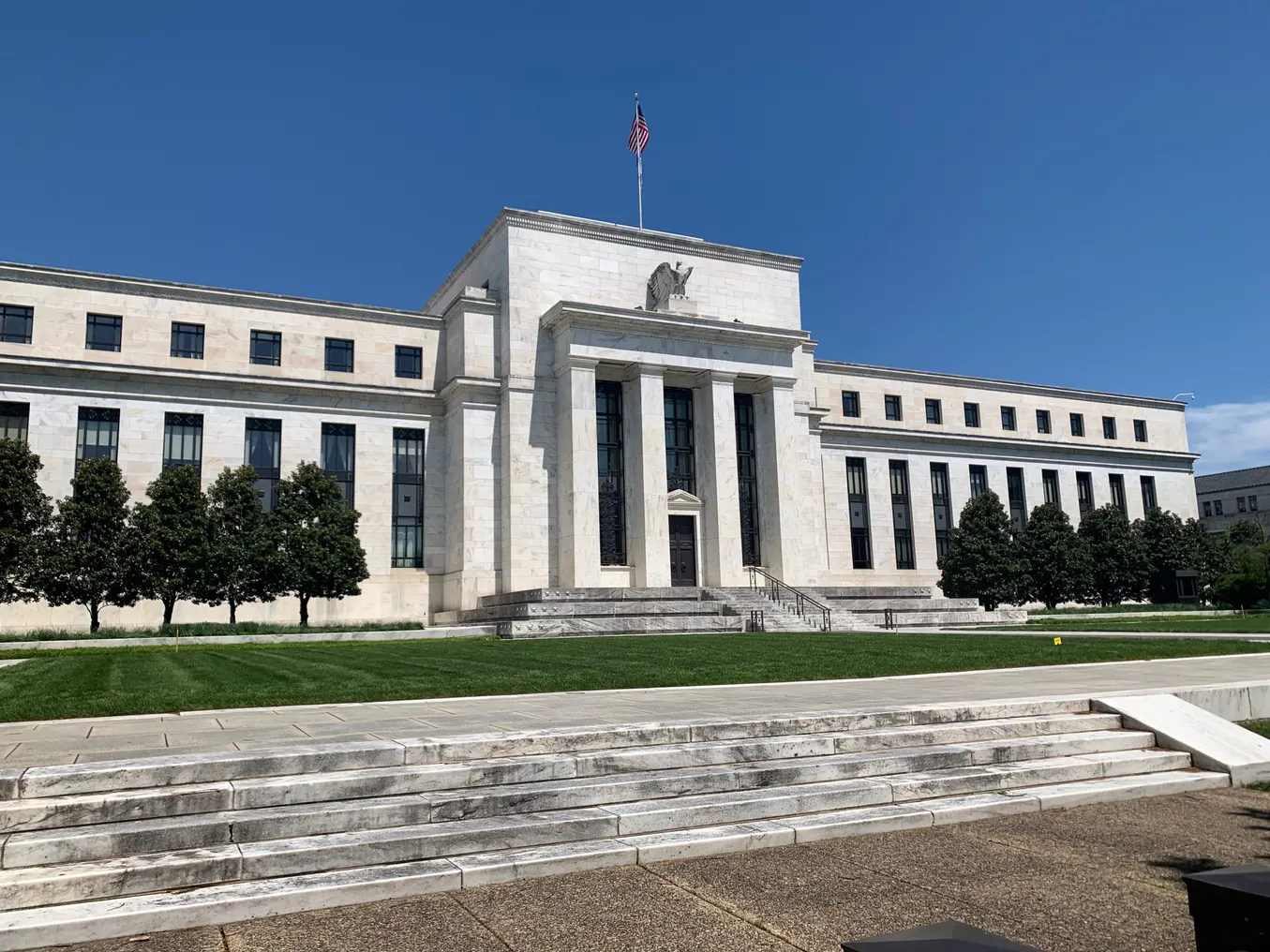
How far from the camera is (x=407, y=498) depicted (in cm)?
4597

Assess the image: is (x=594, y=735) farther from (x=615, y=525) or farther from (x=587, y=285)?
(x=587, y=285)

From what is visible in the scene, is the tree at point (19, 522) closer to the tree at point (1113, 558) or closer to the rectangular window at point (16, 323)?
the rectangular window at point (16, 323)

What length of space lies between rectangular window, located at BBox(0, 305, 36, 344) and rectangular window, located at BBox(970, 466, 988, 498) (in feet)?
179

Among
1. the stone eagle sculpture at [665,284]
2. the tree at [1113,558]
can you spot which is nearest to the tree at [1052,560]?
the tree at [1113,558]

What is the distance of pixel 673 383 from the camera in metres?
48.2

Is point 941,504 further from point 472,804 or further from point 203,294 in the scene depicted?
point 472,804

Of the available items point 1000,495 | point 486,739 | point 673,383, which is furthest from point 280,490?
point 1000,495

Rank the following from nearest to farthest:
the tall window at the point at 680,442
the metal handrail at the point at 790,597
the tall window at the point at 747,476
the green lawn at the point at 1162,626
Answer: the green lawn at the point at 1162,626
the metal handrail at the point at 790,597
the tall window at the point at 680,442
the tall window at the point at 747,476

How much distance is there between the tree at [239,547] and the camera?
3684 cm

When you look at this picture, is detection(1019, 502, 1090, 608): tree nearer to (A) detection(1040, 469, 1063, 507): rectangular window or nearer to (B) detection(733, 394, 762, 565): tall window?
(A) detection(1040, 469, 1063, 507): rectangular window

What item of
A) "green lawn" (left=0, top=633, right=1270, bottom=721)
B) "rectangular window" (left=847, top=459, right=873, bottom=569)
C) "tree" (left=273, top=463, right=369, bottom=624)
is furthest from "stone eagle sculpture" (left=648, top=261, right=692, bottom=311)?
"green lawn" (left=0, top=633, right=1270, bottom=721)

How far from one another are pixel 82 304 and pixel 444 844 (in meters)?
43.1

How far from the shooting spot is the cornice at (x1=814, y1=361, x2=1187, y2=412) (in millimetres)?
59844

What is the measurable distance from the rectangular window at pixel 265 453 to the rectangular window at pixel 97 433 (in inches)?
212
